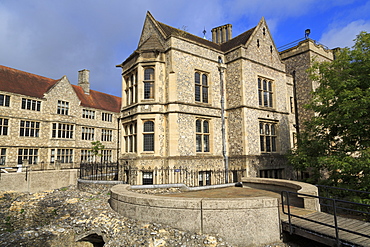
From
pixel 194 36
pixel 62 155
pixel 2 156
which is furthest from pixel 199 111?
pixel 2 156

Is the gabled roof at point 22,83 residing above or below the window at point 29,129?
above

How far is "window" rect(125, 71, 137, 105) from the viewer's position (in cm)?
1686

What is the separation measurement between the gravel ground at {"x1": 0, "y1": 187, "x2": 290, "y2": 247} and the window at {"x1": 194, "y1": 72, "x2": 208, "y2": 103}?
9.07 m

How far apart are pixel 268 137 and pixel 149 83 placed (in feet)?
34.9

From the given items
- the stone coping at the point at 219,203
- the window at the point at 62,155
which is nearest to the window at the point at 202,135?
the stone coping at the point at 219,203

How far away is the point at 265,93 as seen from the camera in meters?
19.5

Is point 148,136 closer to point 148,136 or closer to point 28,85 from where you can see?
point 148,136

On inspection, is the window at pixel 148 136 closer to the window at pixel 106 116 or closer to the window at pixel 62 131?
the window at pixel 62 131

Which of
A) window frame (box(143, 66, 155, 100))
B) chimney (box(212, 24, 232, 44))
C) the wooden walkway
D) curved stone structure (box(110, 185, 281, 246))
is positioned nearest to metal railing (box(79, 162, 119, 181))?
window frame (box(143, 66, 155, 100))

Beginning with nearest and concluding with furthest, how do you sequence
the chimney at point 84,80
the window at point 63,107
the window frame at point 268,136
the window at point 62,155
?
the window frame at point 268,136 → the window at point 62,155 → the window at point 63,107 → the chimney at point 84,80

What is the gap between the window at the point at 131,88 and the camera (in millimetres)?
16862

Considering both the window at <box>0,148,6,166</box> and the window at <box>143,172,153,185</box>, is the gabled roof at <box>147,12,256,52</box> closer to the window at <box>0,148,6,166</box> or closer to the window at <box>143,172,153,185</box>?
the window at <box>143,172,153,185</box>

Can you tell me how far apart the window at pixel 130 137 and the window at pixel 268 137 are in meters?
9.87

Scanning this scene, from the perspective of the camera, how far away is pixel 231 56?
60.6ft
